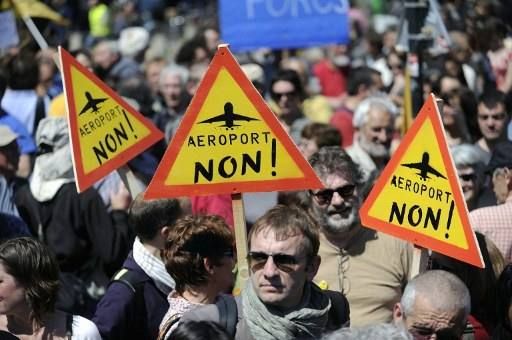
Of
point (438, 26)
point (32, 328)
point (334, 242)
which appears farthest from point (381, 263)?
point (438, 26)

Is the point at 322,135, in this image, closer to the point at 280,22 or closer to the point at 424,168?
the point at 280,22

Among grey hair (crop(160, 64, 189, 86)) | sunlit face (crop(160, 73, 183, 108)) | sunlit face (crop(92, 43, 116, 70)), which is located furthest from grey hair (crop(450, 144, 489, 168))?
sunlit face (crop(92, 43, 116, 70))

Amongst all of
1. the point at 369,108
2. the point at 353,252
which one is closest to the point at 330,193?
the point at 353,252

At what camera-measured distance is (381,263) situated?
6535 millimetres

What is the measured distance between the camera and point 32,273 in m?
5.44

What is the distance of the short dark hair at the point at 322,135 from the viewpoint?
9219 millimetres

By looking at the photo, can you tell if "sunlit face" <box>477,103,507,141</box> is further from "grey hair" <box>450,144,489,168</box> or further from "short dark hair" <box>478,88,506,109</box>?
"grey hair" <box>450,144,489,168</box>

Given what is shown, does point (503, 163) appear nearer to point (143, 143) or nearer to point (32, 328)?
point (143, 143)

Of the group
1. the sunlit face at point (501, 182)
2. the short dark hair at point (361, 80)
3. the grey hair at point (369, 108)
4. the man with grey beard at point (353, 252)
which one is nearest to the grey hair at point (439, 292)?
the man with grey beard at point (353, 252)

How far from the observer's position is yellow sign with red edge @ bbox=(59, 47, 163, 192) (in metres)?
6.64

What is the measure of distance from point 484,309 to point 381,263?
58 centimetres

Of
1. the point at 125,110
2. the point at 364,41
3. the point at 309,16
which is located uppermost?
the point at 125,110

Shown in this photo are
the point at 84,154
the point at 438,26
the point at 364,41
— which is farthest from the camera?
the point at 364,41

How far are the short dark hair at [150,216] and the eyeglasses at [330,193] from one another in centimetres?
70
